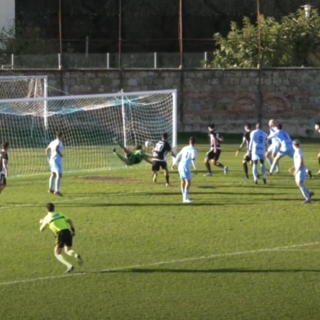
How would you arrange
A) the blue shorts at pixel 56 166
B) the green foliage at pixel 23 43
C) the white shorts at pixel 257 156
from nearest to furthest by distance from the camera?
the blue shorts at pixel 56 166
the white shorts at pixel 257 156
the green foliage at pixel 23 43

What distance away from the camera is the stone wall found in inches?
1809

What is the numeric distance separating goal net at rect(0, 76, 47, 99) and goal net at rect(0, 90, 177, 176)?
3.27ft

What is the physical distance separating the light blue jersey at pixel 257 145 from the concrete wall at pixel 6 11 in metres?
27.2

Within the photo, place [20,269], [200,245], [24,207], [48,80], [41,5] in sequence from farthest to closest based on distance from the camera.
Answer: [41,5], [48,80], [24,207], [200,245], [20,269]

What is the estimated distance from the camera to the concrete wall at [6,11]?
5312 cm

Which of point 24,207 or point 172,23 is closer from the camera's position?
point 24,207

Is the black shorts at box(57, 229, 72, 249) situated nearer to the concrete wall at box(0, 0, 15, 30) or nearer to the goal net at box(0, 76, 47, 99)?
the goal net at box(0, 76, 47, 99)

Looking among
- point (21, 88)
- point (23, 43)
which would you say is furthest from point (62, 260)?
point (23, 43)

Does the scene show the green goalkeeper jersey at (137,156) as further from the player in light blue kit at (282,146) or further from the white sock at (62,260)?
the white sock at (62,260)

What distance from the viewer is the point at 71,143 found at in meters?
41.6

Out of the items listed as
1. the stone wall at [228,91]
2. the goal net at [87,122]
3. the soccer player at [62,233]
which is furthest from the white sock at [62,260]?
the stone wall at [228,91]

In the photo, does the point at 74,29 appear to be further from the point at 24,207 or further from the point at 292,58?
the point at 24,207

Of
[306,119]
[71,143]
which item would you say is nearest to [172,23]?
[306,119]

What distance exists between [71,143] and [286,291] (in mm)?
25683
